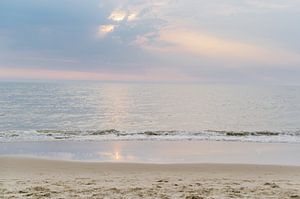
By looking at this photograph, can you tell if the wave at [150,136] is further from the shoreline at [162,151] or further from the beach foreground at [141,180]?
the beach foreground at [141,180]

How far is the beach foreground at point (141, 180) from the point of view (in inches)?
290

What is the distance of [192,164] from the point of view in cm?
1207

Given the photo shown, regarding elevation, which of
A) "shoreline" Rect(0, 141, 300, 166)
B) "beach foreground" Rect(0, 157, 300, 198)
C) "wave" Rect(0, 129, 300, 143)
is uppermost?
"wave" Rect(0, 129, 300, 143)

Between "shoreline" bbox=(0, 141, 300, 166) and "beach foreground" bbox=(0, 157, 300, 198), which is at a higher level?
"shoreline" bbox=(0, 141, 300, 166)

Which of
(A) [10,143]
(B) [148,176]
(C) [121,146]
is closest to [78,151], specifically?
(C) [121,146]

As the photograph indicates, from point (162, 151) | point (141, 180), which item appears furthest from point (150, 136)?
point (141, 180)

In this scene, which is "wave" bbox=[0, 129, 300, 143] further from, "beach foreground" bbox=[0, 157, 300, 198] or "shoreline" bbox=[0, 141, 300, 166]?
"beach foreground" bbox=[0, 157, 300, 198]

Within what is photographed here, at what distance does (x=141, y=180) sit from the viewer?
9156mm

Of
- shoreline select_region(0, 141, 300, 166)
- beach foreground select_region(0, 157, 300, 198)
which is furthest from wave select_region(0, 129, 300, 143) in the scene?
beach foreground select_region(0, 157, 300, 198)

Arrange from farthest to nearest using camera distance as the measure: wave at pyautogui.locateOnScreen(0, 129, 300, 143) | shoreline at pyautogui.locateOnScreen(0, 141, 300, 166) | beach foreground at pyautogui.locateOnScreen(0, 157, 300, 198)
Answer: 1. wave at pyautogui.locateOnScreen(0, 129, 300, 143)
2. shoreline at pyautogui.locateOnScreen(0, 141, 300, 166)
3. beach foreground at pyautogui.locateOnScreen(0, 157, 300, 198)

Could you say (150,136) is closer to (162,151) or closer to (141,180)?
(162,151)

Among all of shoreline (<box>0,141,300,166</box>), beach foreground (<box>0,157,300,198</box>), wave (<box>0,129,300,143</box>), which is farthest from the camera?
wave (<box>0,129,300,143</box>)

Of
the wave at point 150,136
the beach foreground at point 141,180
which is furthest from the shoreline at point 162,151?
the wave at point 150,136

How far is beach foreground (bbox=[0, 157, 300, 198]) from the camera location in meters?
7.36
